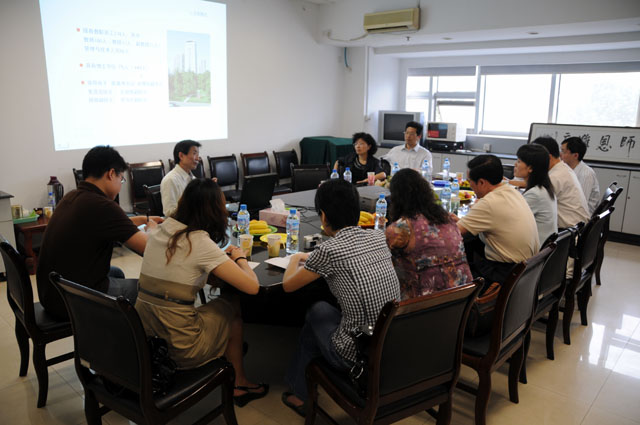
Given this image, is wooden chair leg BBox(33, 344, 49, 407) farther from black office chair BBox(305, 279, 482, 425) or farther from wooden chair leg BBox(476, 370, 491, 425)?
wooden chair leg BBox(476, 370, 491, 425)

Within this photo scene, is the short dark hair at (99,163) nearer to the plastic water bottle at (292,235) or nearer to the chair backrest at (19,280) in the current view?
the chair backrest at (19,280)

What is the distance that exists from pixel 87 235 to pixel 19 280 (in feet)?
1.19

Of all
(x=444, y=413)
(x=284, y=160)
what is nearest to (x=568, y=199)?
(x=444, y=413)

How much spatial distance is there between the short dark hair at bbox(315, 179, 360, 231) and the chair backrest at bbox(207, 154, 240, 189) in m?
4.02

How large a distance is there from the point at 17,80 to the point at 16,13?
22.8 inches

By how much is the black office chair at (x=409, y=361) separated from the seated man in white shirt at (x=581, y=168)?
10.6 ft

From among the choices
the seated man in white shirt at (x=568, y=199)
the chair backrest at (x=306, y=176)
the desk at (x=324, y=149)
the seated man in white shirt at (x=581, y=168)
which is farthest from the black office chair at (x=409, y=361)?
the desk at (x=324, y=149)

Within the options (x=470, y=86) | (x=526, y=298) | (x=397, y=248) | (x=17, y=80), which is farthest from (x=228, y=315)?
(x=470, y=86)

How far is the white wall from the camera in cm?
436

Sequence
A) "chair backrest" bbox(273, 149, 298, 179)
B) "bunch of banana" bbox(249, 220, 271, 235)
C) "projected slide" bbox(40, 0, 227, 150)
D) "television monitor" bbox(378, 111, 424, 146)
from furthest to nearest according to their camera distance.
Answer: "television monitor" bbox(378, 111, 424, 146) → "chair backrest" bbox(273, 149, 298, 179) → "projected slide" bbox(40, 0, 227, 150) → "bunch of banana" bbox(249, 220, 271, 235)

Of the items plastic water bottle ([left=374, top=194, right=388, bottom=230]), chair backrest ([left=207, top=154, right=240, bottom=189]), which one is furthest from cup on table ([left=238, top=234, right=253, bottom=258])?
chair backrest ([left=207, top=154, right=240, bottom=189])

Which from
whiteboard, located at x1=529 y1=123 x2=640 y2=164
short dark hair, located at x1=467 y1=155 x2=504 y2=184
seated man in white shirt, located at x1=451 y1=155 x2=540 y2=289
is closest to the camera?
seated man in white shirt, located at x1=451 y1=155 x2=540 y2=289

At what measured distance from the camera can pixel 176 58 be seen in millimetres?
5457

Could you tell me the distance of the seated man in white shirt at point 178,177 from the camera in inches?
136
